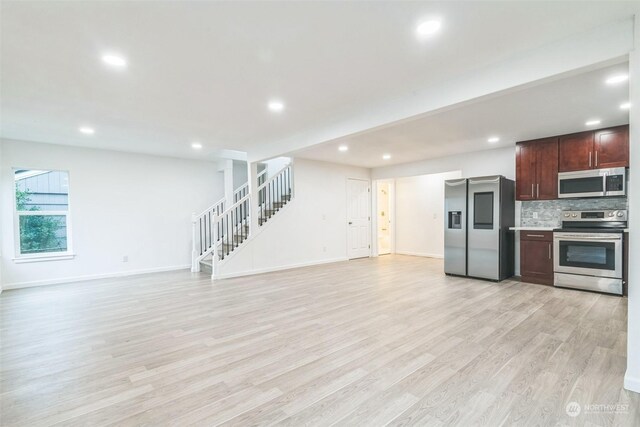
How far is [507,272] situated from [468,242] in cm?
87

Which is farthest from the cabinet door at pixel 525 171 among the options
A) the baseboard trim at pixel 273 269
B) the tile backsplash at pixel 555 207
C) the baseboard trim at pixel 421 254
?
the baseboard trim at pixel 273 269

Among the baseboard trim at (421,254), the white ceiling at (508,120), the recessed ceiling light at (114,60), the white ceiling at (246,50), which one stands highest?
the white ceiling at (246,50)

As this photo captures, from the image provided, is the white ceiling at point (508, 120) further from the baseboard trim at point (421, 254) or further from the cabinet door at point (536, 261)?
the baseboard trim at point (421, 254)

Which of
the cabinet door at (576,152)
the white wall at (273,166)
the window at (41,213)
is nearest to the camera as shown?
the cabinet door at (576,152)

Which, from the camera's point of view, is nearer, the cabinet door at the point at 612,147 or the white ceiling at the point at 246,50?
the white ceiling at the point at 246,50

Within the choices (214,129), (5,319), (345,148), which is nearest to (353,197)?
(345,148)

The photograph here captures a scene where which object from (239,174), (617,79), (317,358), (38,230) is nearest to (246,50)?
(317,358)

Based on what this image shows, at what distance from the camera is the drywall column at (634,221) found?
197cm

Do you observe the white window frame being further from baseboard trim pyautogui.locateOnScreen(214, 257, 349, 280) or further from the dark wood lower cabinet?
the dark wood lower cabinet

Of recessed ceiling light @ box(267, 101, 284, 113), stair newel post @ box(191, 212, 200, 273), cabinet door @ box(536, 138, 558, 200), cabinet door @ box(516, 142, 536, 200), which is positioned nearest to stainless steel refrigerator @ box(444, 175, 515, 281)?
cabinet door @ box(516, 142, 536, 200)

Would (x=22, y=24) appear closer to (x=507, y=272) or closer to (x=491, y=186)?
(x=491, y=186)

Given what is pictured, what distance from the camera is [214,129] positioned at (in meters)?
4.73

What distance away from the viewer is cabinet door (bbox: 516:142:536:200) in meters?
5.27

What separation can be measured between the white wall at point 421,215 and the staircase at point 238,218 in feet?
12.8
